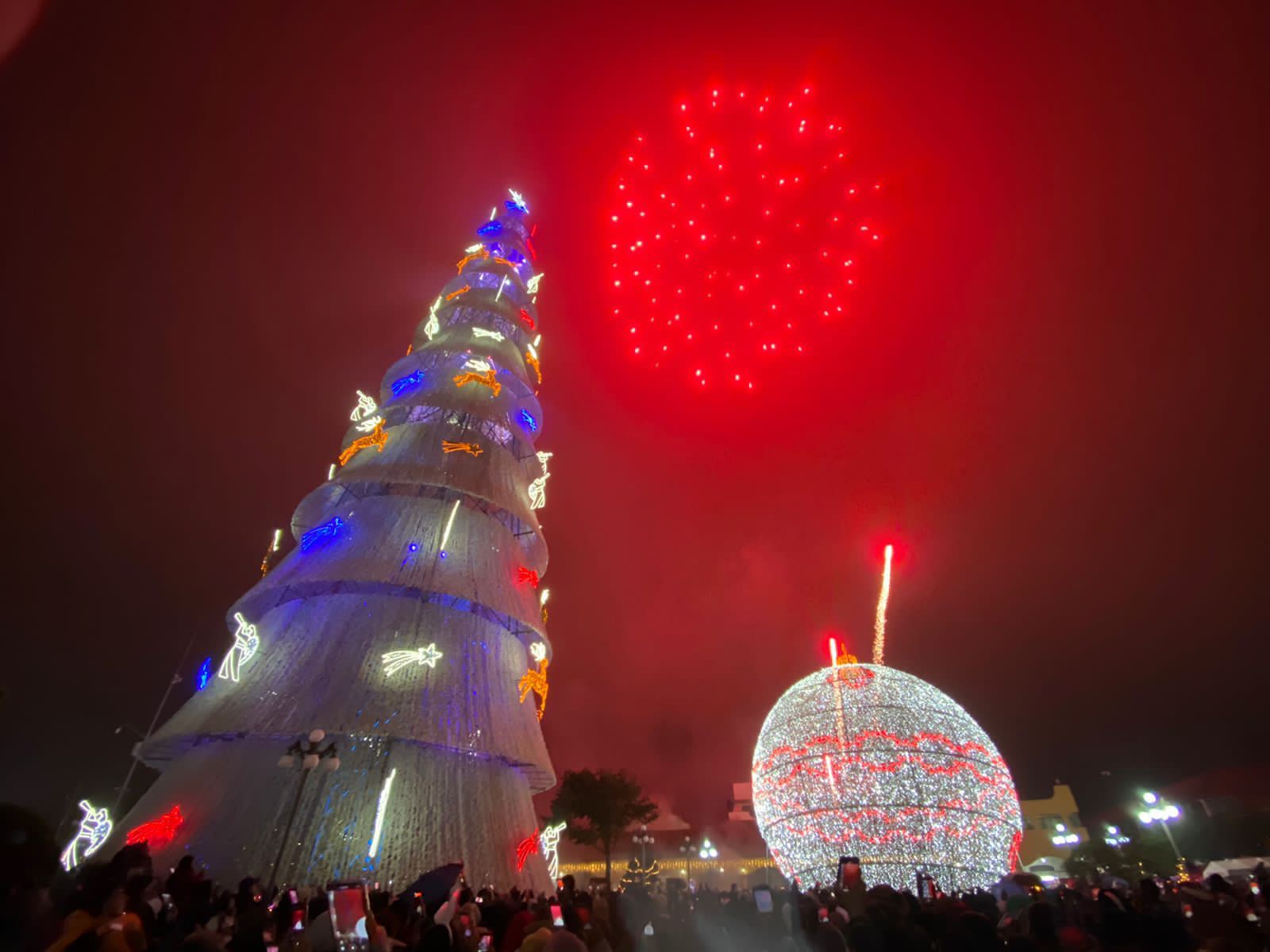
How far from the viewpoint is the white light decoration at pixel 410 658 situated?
50.2 feet

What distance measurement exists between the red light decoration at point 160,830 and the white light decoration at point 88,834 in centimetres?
164

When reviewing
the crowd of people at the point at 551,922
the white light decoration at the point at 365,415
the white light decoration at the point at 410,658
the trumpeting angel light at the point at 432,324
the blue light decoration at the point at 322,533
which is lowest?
the crowd of people at the point at 551,922

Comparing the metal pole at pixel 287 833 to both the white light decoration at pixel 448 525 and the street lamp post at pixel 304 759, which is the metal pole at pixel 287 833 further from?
the white light decoration at pixel 448 525

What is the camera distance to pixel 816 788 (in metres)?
18.6

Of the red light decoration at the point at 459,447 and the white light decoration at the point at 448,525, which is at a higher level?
the red light decoration at the point at 459,447

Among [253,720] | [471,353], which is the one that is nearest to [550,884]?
[253,720]

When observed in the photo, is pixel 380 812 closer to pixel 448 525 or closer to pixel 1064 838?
pixel 448 525

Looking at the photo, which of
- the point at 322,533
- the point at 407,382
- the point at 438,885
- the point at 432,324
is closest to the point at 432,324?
the point at 432,324

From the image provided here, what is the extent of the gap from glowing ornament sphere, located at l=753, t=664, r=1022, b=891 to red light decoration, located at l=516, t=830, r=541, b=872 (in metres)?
8.22

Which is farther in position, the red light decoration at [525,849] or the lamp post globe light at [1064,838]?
the lamp post globe light at [1064,838]

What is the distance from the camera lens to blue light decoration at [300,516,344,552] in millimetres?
18672

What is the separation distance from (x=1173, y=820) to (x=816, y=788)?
57549 millimetres

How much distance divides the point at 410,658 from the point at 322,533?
5.84m

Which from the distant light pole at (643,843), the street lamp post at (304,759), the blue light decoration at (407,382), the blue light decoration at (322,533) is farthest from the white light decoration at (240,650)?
the distant light pole at (643,843)
